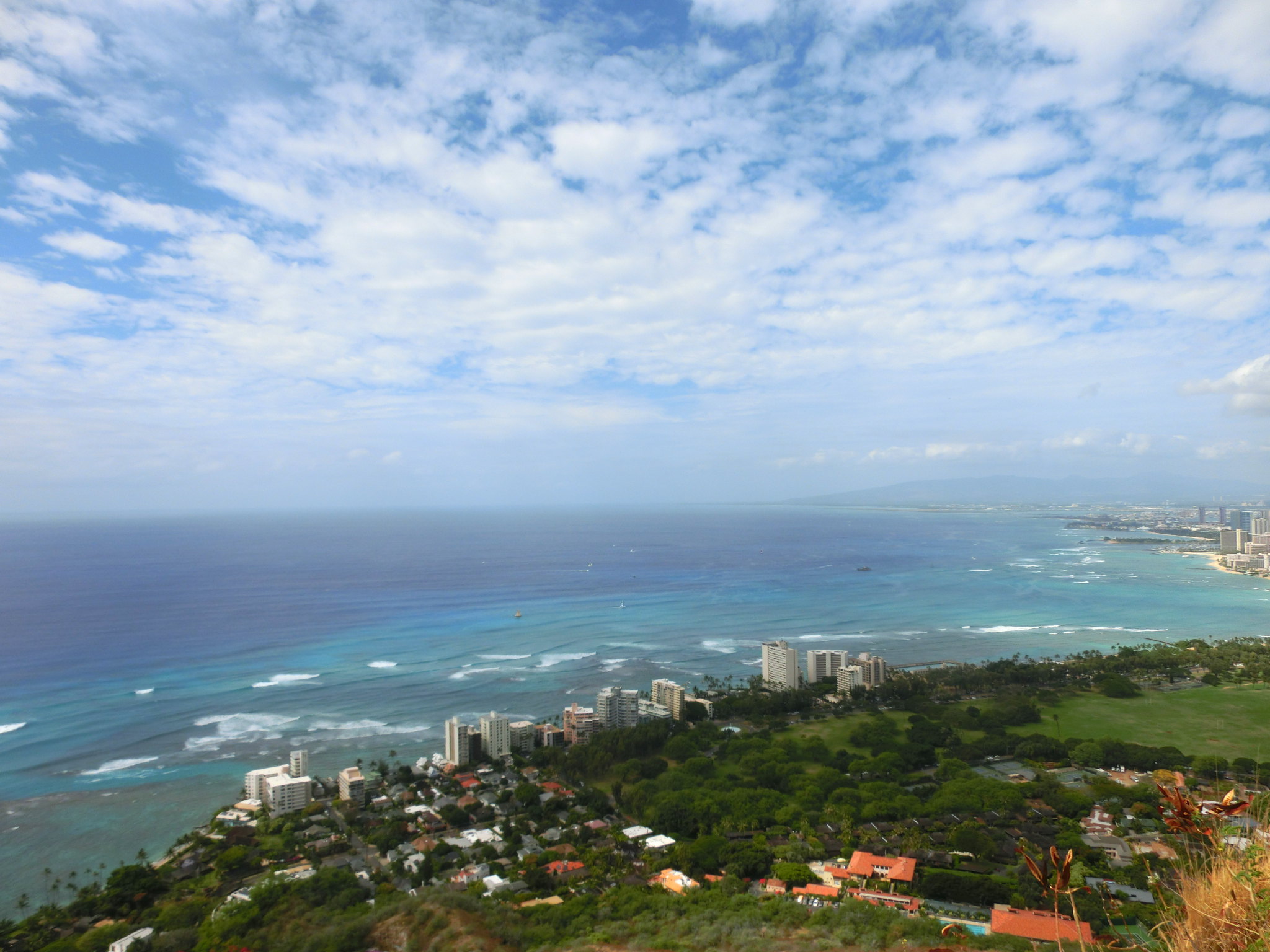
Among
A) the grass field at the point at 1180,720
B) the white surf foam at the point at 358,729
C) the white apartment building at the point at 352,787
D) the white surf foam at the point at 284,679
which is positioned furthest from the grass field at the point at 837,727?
the white surf foam at the point at 284,679

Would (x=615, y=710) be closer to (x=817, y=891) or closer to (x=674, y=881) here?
(x=674, y=881)

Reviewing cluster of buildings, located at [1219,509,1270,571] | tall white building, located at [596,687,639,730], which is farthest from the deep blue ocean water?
cluster of buildings, located at [1219,509,1270,571]

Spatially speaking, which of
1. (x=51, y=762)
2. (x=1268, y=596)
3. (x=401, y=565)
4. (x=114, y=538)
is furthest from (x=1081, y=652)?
(x=114, y=538)

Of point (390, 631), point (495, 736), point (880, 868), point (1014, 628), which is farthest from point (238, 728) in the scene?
point (1014, 628)

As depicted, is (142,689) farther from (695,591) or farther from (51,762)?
(695,591)

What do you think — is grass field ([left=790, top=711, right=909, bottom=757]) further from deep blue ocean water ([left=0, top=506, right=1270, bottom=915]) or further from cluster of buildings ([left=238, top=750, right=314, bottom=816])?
cluster of buildings ([left=238, top=750, right=314, bottom=816])
